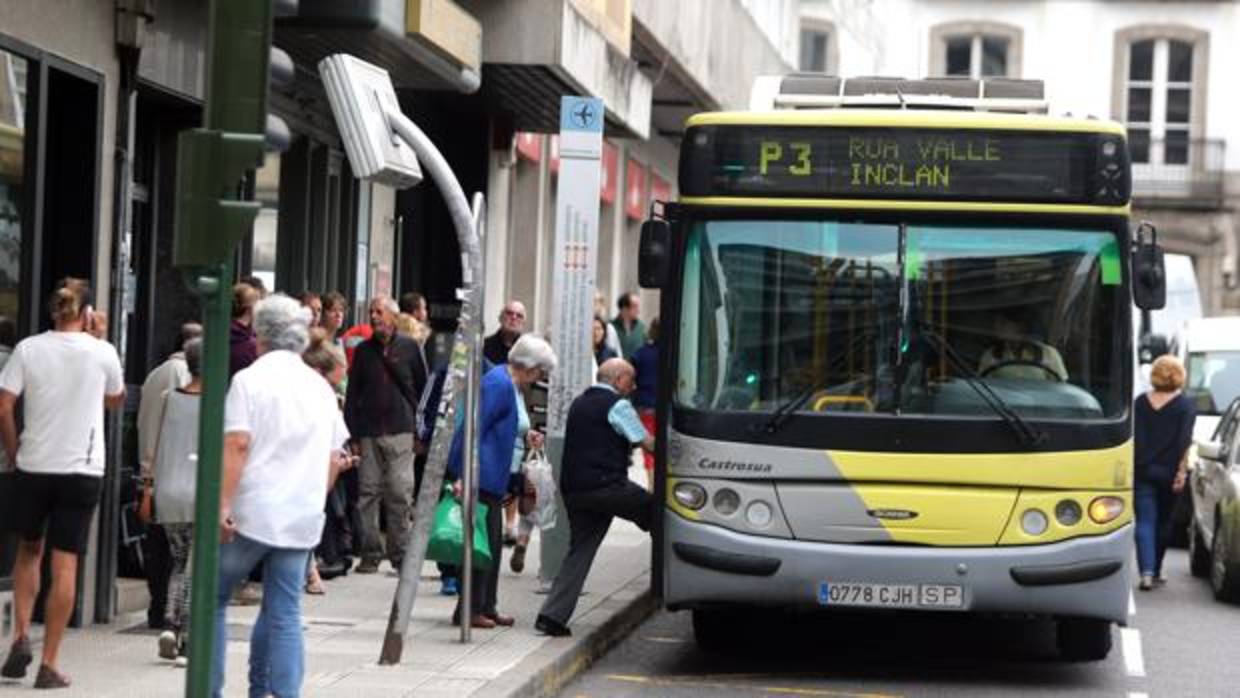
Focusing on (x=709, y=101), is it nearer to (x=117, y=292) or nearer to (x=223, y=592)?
(x=117, y=292)

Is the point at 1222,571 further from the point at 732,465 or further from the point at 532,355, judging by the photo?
the point at 532,355

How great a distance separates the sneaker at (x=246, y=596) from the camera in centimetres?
1527

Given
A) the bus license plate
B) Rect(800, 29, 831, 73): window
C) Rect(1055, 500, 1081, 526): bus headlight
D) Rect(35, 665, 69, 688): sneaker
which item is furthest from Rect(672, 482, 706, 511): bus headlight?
Rect(800, 29, 831, 73): window

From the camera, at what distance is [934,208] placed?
13828mm

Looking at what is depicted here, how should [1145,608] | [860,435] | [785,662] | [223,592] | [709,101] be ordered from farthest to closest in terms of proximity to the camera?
[709,101] → [1145,608] → [785,662] → [860,435] → [223,592]

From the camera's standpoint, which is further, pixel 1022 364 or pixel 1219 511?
pixel 1219 511

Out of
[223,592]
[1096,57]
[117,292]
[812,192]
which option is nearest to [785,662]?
[812,192]

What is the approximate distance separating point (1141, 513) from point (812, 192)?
659 cm

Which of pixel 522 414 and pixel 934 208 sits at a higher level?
pixel 934 208

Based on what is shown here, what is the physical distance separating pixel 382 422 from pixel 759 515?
14.3ft

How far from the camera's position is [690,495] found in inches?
543

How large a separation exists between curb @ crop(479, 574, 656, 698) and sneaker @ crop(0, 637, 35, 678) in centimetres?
201

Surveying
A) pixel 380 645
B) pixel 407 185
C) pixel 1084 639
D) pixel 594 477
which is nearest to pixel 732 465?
pixel 594 477

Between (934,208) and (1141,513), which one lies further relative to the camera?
(1141,513)
